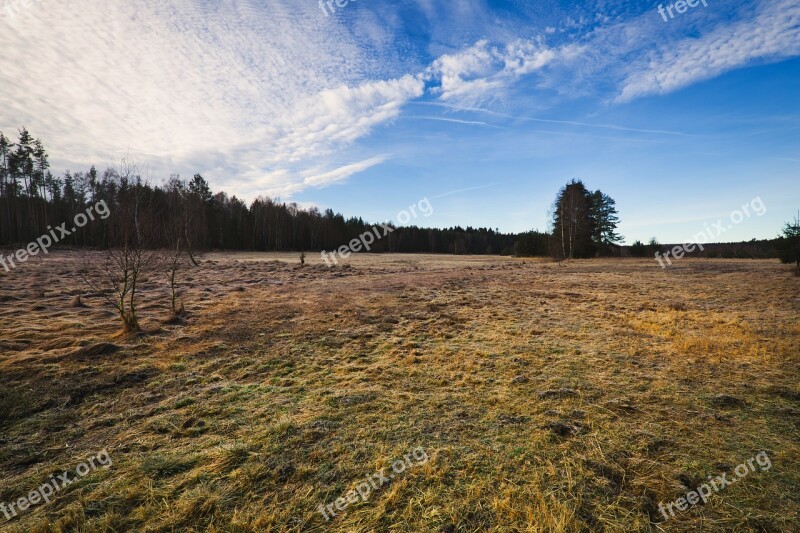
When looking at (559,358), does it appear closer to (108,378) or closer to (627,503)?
(627,503)

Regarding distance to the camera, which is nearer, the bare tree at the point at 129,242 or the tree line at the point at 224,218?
the bare tree at the point at 129,242

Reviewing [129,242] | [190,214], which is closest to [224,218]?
[190,214]

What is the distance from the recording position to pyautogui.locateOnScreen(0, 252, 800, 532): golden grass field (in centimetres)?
330

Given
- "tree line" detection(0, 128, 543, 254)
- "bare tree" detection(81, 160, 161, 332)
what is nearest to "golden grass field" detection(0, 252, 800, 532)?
"bare tree" detection(81, 160, 161, 332)

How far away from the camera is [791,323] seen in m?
9.44

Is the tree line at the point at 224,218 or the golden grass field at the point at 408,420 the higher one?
the tree line at the point at 224,218

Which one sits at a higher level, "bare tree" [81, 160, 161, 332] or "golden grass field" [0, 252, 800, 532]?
"bare tree" [81, 160, 161, 332]

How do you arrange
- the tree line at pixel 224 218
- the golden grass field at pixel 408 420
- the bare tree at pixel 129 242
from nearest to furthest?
the golden grass field at pixel 408 420 → the bare tree at pixel 129 242 → the tree line at pixel 224 218

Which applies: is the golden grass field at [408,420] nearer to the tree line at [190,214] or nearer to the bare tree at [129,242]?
the bare tree at [129,242]

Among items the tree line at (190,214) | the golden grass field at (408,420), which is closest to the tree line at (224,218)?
the tree line at (190,214)

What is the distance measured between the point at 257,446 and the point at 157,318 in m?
10.3

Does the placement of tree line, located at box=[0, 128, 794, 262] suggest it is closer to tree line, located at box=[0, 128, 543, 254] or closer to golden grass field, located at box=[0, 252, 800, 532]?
tree line, located at box=[0, 128, 543, 254]

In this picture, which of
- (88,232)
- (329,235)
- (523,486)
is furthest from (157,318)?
(329,235)

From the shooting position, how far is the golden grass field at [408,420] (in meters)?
3.30
